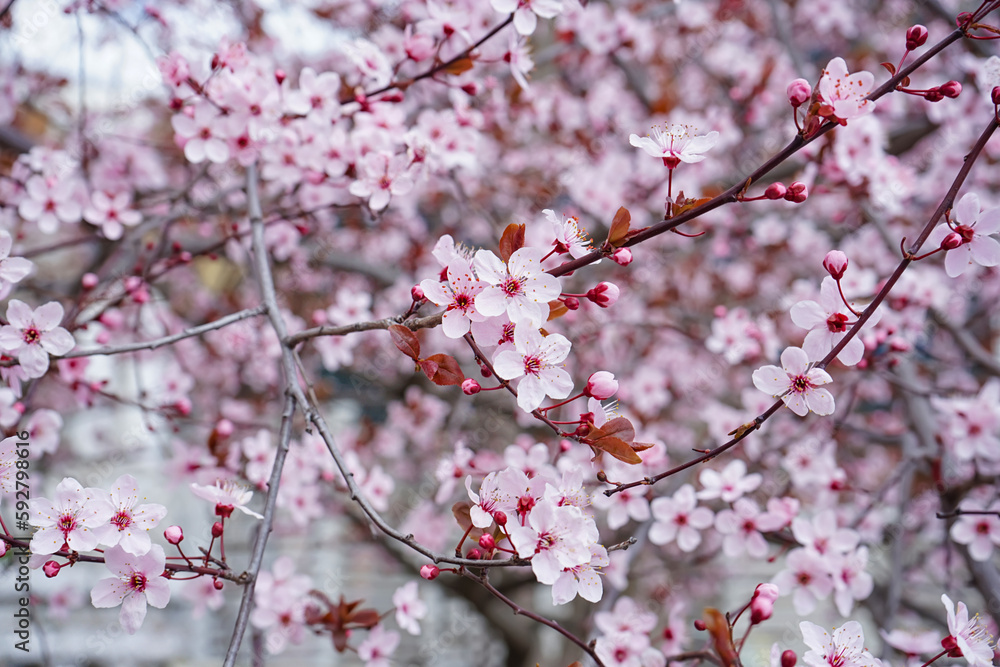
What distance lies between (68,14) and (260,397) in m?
2.22

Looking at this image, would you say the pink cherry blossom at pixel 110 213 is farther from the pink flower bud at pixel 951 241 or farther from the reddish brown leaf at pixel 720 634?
the pink flower bud at pixel 951 241

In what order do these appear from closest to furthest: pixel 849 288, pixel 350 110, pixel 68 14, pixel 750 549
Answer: pixel 750 549, pixel 350 110, pixel 68 14, pixel 849 288

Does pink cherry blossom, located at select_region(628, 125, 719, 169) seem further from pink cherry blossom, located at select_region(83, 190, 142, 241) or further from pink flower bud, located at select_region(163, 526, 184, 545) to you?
pink cherry blossom, located at select_region(83, 190, 142, 241)

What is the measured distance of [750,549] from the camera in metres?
1.79

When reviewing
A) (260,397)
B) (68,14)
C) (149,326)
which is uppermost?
(68,14)

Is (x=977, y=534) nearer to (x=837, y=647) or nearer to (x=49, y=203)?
(x=837, y=647)

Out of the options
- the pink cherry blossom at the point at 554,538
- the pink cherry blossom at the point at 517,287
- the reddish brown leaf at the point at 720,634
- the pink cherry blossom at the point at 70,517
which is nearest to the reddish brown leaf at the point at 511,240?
the pink cherry blossom at the point at 517,287

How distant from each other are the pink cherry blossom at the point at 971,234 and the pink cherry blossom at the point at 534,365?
0.71 meters

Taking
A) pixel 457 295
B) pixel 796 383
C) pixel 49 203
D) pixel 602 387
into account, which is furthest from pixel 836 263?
pixel 49 203

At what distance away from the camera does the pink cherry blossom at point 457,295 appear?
1121 mm

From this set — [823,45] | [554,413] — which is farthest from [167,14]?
[823,45]

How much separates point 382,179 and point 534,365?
0.83 m

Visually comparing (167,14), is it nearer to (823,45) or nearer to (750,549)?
(750,549)

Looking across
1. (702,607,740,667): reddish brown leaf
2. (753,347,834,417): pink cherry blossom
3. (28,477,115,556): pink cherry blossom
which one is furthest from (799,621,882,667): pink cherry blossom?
(28,477,115,556): pink cherry blossom
